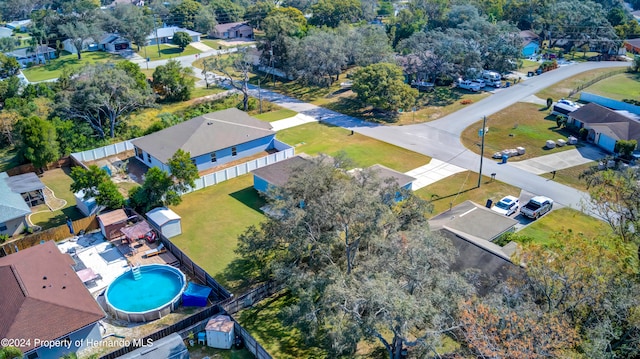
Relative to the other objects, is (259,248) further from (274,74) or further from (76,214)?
(274,74)

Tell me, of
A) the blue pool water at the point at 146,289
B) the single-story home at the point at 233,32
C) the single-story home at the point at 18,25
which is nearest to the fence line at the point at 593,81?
the blue pool water at the point at 146,289

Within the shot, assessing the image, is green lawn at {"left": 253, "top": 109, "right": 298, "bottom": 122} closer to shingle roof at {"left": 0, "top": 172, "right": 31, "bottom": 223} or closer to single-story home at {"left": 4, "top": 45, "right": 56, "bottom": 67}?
shingle roof at {"left": 0, "top": 172, "right": 31, "bottom": 223}

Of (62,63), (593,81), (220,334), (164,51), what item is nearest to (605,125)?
(593,81)

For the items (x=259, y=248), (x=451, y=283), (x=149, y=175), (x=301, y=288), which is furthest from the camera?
(x=149, y=175)

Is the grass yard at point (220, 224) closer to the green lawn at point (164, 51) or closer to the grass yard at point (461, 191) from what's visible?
the grass yard at point (461, 191)

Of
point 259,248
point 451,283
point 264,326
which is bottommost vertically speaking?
point 264,326

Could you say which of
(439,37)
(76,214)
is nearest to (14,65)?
(76,214)

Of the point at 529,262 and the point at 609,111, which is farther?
the point at 609,111
